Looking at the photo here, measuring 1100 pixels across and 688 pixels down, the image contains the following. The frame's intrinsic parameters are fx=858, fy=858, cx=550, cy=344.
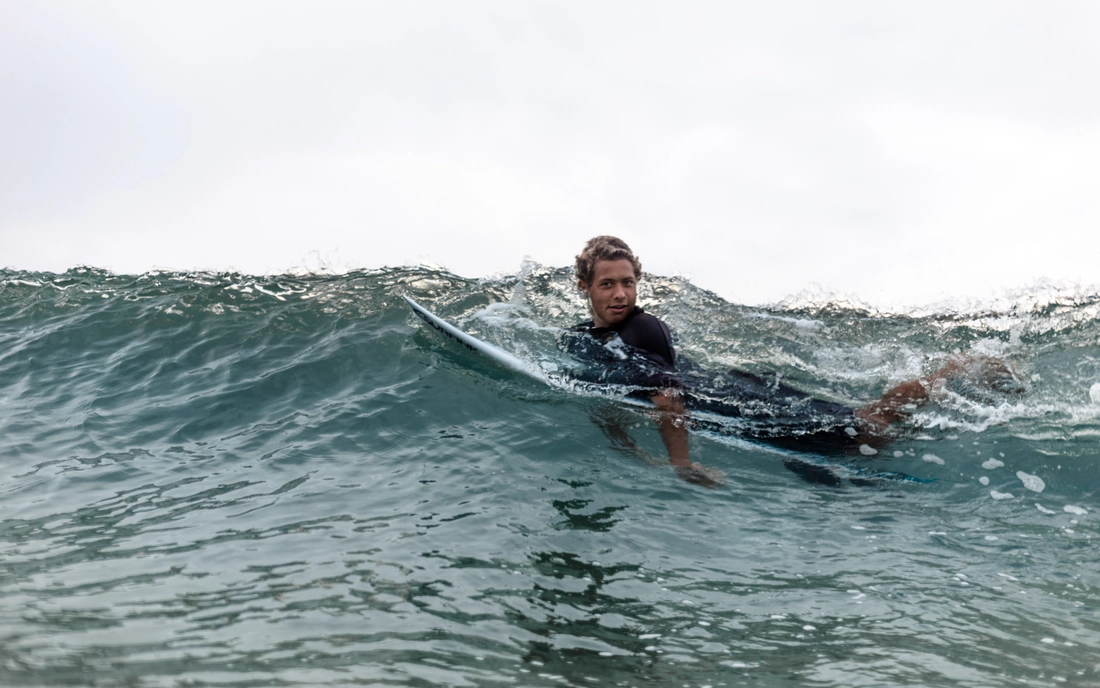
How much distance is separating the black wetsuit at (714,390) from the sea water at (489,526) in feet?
0.69

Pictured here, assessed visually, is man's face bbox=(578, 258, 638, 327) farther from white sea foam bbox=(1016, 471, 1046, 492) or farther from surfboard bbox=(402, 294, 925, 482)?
white sea foam bbox=(1016, 471, 1046, 492)

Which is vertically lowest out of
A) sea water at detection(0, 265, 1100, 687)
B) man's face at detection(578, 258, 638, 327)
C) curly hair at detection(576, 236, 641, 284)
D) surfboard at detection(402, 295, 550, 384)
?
sea water at detection(0, 265, 1100, 687)

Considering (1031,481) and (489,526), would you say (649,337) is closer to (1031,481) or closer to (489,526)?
(489,526)

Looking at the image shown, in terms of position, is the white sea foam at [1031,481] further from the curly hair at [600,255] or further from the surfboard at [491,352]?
the surfboard at [491,352]

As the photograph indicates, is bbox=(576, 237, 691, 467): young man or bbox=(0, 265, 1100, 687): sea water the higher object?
bbox=(576, 237, 691, 467): young man

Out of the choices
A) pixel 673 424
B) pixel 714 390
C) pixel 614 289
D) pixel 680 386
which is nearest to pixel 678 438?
pixel 673 424

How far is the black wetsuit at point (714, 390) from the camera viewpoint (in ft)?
19.3

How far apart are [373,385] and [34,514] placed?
2734mm

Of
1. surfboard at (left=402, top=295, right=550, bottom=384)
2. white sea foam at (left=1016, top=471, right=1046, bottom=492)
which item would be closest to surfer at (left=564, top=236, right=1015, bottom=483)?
surfboard at (left=402, top=295, right=550, bottom=384)

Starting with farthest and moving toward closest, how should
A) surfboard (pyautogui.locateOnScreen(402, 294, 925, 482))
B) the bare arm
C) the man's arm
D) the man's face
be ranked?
the man's face < surfboard (pyautogui.locateOnScreen(402, 294, 925, 482)) < the man's arm < the bare arm

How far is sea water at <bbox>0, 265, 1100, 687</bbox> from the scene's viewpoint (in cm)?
328

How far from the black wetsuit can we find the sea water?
0.21m

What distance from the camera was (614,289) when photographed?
609 centimetres

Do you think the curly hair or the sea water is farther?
the curly hair
